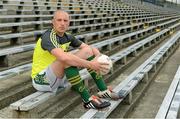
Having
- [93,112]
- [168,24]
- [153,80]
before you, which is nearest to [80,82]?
[93,112]

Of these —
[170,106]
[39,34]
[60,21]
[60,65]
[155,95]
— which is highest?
[60,21]

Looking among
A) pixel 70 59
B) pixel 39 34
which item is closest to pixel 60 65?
pixel 70 59

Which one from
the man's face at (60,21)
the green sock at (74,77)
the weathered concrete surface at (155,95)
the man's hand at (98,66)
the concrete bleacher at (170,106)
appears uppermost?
the man's face at (60,21)

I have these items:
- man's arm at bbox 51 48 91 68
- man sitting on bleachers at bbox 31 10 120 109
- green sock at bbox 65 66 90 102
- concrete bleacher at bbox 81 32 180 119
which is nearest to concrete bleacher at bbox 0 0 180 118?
concrete bleacher at bbox 81 32 180 119

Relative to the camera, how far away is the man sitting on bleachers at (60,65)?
290cm

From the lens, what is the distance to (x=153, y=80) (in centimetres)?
491

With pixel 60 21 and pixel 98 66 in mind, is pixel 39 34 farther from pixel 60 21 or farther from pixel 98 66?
pixel 98 66

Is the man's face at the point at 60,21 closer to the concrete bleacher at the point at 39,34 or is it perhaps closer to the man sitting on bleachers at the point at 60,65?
the man sitting on bleachers at the point at 60,65

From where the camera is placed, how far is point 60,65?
297cm

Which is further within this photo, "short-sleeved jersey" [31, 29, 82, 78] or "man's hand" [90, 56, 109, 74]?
"short-sleeved jersey" [31, 29, 82, 78]

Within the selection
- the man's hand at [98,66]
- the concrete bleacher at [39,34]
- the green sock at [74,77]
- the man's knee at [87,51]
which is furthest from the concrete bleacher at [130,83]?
the man's knee at [87,51]

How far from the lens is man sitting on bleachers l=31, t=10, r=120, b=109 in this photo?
2904 millimetres

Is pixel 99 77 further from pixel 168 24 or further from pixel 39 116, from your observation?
pixel 168 24

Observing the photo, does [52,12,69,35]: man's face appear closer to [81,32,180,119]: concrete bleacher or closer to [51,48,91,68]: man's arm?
[51,48,91,68]: man's arm
